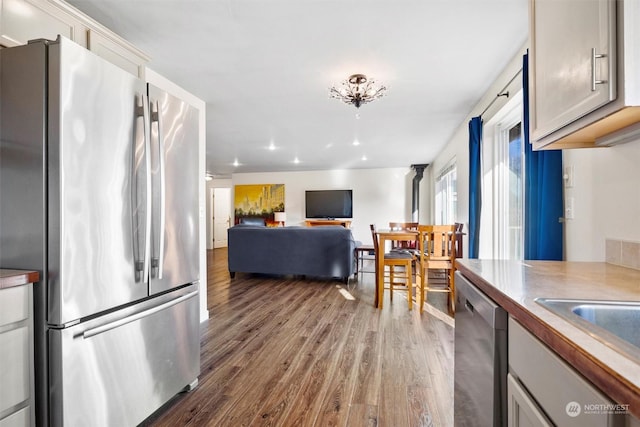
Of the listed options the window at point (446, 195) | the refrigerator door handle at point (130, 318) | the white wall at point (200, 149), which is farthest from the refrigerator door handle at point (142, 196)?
the window at point (446, 195)

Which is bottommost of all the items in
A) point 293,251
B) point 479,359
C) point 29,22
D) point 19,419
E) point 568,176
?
point 19,419

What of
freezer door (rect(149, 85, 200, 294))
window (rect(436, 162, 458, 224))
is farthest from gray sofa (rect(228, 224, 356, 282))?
freezer door (rect(149, 85, 200, 294))

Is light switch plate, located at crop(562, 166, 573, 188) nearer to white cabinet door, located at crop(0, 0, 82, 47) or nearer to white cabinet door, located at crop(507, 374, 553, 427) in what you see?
white cabinet door, located at crop(507, 374, 553, 427)

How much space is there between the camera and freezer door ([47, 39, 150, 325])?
1189mm

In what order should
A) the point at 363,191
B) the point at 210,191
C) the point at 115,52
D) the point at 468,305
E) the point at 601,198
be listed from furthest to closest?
the point at 210,191
the point at 363,191
the point at 115,52
the point at 601,198
the point at 468,305

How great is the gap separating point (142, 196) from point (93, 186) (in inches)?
9.5

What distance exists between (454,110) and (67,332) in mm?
4024

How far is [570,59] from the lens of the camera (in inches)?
43.9

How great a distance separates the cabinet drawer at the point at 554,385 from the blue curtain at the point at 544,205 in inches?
49.6

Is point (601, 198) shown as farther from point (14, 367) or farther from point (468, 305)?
point (14, 367)

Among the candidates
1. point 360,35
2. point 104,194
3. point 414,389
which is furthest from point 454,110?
point 104,194

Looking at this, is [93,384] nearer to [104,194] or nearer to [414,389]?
[104,194]

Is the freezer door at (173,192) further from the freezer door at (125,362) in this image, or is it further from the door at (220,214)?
the door at (220,214)

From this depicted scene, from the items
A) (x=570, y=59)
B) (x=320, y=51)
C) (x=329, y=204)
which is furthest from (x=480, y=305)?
(x=329, y=204)
